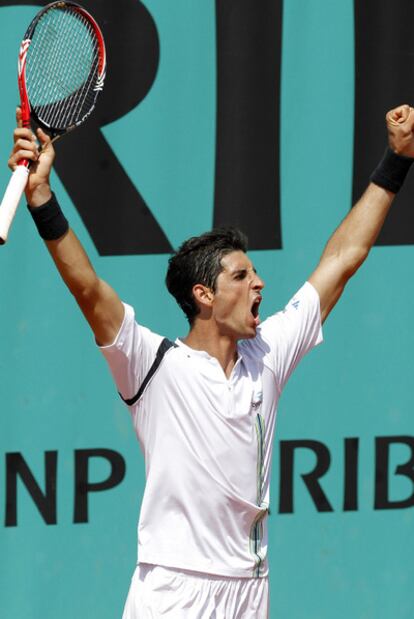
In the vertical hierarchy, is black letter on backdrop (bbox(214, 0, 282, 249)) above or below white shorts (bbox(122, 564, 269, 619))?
above

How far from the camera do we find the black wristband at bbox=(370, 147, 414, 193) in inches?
136

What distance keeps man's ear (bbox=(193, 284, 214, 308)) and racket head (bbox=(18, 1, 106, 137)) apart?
51cm

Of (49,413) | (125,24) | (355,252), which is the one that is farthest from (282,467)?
(125,24)

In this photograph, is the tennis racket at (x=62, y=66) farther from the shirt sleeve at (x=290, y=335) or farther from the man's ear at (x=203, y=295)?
the shirt sleeve at (x=290, y=335)

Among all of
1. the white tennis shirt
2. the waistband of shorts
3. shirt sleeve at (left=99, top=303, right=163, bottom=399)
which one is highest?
shirt sleeve at (left=99, top=303, right=163, bottom=399)

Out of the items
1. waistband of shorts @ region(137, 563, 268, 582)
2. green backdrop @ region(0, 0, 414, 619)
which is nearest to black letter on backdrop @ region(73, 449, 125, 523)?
green backdrop @ region(0, 0, 414, 619)

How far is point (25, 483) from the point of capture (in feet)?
13.9

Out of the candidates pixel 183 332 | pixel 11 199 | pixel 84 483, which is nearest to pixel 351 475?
pixel 183 332

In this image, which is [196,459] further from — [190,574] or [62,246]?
[62,246]

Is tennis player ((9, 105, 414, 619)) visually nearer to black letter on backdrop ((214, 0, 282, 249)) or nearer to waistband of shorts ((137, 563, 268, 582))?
waistband of shorts ((137, 563, 268, 582))

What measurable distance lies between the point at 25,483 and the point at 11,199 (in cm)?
169

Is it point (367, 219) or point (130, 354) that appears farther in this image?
point (367, 219)

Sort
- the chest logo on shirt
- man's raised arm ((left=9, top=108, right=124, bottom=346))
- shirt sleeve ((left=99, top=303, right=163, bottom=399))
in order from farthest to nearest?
the chest logo on shirt → shirt sleeve ((left=99, top=303, right=163, bottom=399)) → man's raised arm ((left=9, top=108, right=124, bottom=346))

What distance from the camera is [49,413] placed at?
426cm
